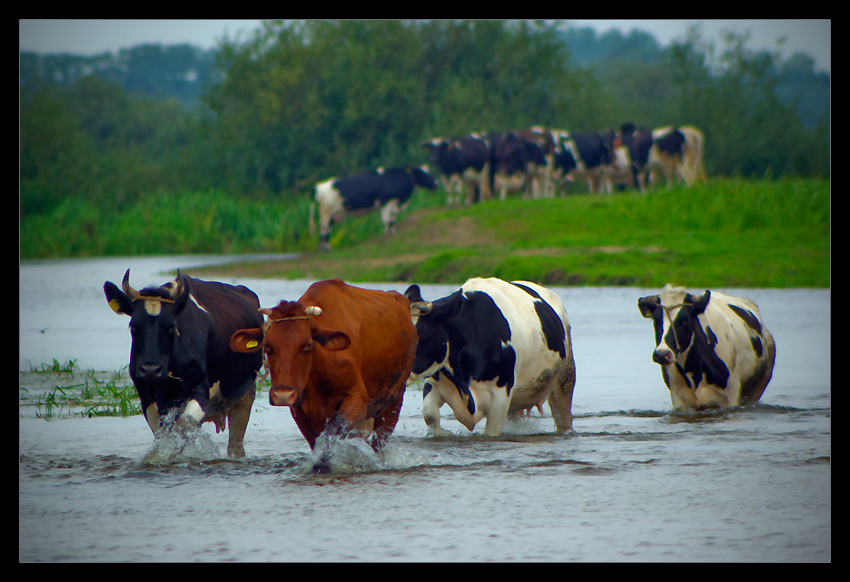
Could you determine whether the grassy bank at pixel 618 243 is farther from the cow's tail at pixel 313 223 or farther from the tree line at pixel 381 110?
the tree line at pixel 381 110

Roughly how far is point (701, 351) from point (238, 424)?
381 cm

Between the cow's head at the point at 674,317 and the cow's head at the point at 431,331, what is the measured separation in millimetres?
1905

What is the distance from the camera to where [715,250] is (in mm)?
21234

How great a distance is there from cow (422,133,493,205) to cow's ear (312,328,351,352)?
2471 cm

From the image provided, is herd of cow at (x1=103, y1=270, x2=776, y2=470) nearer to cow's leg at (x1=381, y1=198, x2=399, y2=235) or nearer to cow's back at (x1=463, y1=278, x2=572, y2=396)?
cow's back at (x1=463, y1=278, x2=572, y2=396)

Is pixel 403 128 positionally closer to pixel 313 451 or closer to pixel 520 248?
pixel 520 248

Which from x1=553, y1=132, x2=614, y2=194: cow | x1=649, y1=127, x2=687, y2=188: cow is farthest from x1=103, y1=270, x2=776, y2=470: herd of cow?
x1=649, y1=127, x2=687, y2=188: cow

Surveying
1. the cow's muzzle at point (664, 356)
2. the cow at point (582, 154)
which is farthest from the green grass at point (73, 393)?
the cow at point (582, 154)

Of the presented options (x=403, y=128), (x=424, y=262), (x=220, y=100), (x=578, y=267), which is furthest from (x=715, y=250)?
(x=220, y=100)

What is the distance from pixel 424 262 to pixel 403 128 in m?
22.1

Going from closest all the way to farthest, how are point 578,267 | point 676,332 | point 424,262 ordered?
point 676,332
point 578,267
point 424,262

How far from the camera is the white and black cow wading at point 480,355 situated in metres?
8.19

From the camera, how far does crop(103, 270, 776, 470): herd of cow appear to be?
6676mm

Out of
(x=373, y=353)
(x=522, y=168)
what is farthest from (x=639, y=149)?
Result: (x=373, y=353)
